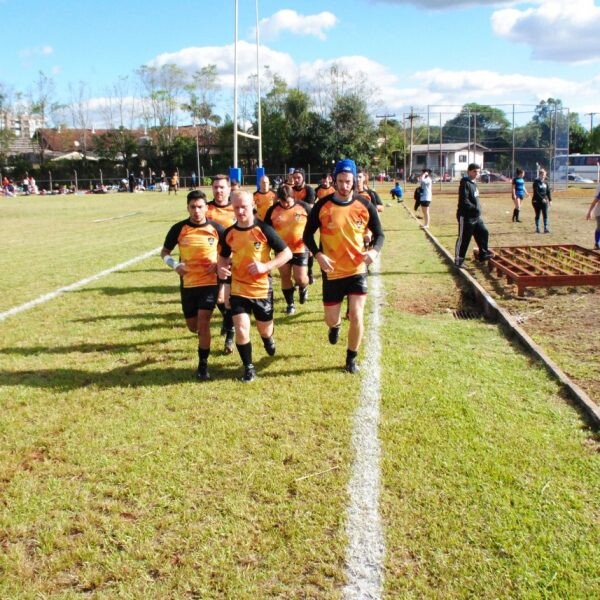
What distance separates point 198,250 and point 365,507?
3.45m

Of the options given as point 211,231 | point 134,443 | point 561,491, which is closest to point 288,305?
point 211,231

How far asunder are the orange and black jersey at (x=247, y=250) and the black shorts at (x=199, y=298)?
1.05ft

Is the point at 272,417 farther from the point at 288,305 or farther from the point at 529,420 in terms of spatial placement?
the point at 288,305

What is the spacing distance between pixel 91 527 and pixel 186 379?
256cm

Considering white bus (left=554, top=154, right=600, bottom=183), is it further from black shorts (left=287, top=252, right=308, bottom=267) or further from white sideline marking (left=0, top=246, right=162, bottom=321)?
black shorts (left=287, top=252, right=308, bottom=267)

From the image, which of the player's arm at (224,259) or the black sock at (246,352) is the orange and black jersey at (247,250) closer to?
the player's arm at (224,259)

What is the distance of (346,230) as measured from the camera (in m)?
6.08

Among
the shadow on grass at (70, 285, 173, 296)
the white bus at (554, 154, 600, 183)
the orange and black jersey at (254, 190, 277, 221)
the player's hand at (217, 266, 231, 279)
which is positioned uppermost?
the white bus at (554, 154, 600, 183)

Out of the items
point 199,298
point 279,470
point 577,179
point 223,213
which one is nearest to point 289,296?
point 223,213

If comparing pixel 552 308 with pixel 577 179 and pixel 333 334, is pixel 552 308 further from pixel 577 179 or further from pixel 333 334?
pixel 577 179

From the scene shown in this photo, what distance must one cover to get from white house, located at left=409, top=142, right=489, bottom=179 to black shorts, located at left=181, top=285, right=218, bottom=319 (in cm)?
4158

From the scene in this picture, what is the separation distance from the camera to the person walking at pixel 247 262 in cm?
586

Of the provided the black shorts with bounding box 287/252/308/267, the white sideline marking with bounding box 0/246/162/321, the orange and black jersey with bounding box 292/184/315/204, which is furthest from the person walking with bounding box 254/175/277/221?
the white sideline marking with bounding box 0/246/162/321

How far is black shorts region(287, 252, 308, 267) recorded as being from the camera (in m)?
8.81
